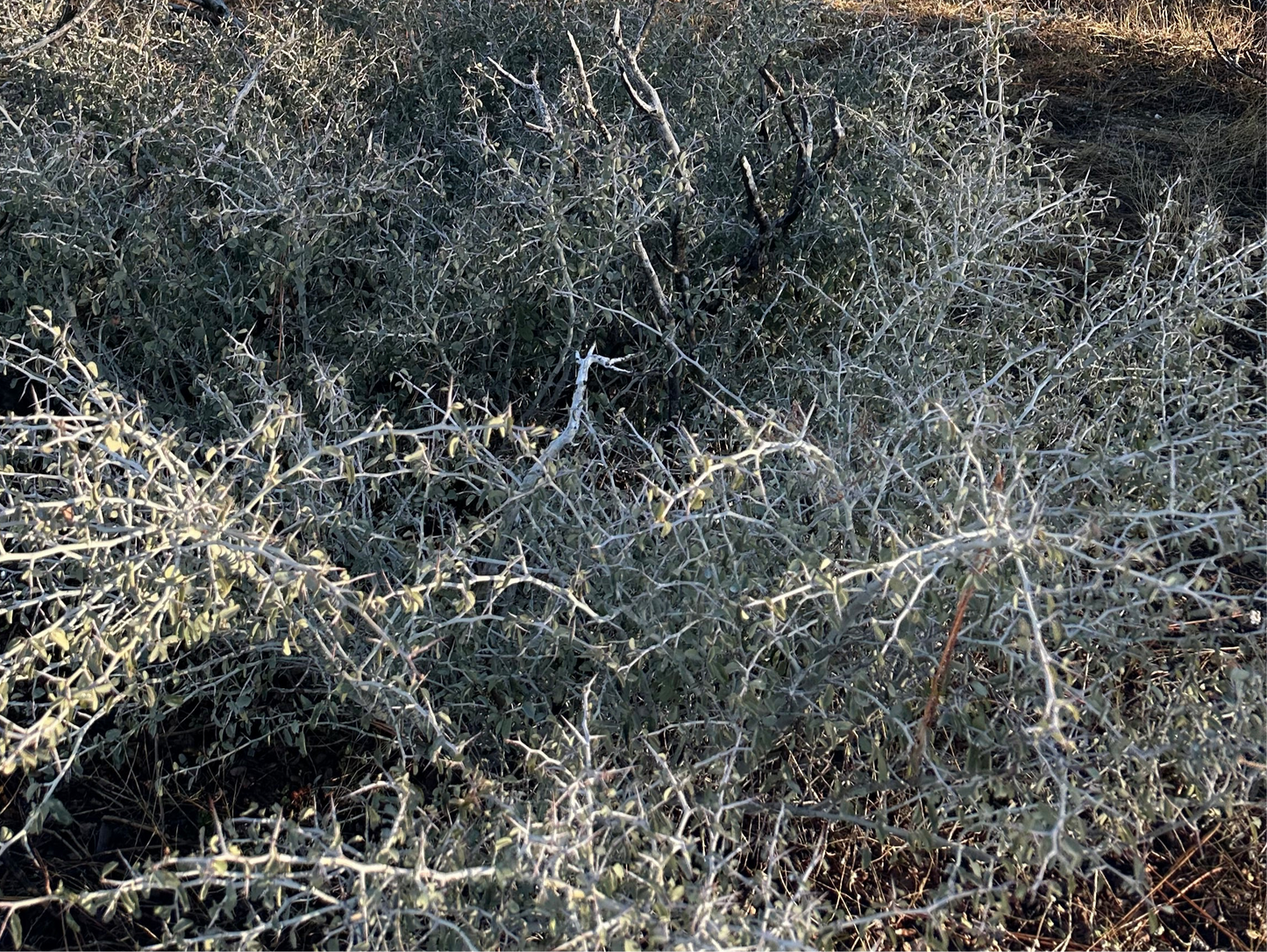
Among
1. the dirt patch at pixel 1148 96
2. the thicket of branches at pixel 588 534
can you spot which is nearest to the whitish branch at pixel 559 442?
the thicket of branches at pixel 588 534

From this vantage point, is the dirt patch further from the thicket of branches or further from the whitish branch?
the whitish branch

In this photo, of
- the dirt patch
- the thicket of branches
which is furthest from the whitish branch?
the dirt patch

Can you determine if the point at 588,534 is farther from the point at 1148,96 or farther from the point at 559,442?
the point at 1148,96

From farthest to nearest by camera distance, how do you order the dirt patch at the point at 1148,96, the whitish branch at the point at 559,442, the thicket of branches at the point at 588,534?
the dirt patch at the point at 1148,96 < the whitish branch at the point at 559,442 < the thicket of branches at the point at 588,534

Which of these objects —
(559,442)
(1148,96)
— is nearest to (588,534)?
(559,442)

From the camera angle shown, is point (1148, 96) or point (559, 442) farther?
point (1148, 96)

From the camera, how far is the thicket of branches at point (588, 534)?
1439mm

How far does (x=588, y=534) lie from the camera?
67.7 inches

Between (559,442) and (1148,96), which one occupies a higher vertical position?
(559,442)

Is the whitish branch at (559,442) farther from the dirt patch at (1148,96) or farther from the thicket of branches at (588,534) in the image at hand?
the dirt patch at (1148,96)

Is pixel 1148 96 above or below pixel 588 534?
below

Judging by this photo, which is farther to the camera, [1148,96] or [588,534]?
[1148,96]

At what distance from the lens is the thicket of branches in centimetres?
144

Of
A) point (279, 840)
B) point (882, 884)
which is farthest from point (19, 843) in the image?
point (882, 884)
